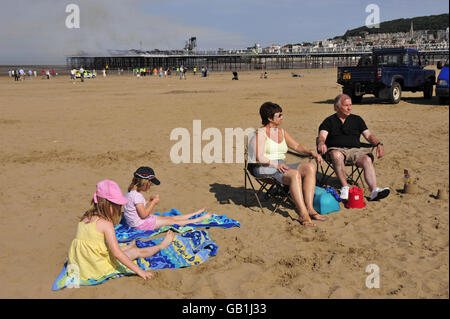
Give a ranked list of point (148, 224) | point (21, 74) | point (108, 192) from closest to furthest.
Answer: point (108, 192), point (148, 224), point (21, 74)

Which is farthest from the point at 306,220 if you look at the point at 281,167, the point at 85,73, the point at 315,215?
the point at 85,73

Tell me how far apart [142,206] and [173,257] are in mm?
895

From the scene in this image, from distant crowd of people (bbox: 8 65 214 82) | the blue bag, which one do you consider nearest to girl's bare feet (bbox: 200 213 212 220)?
the blue bag

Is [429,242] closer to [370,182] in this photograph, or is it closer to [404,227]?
[404,227]

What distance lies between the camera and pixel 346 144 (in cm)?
629

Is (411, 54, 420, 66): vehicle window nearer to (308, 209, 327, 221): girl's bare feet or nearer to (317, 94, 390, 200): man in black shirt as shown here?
(317, 94, 390, 200): man in black shirt

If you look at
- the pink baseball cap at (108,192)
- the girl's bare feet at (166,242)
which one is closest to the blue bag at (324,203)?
the girl's bare feet at (166,242)

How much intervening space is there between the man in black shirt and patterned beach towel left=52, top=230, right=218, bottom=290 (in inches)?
87.5

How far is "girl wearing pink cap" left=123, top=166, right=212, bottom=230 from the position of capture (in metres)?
4.97

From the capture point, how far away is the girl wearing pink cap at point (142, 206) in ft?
16.3

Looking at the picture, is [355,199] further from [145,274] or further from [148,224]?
[145,274]

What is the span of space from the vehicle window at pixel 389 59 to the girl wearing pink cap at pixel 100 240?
1568cm

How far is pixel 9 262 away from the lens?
4547mm

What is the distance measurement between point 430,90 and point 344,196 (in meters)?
14.0
